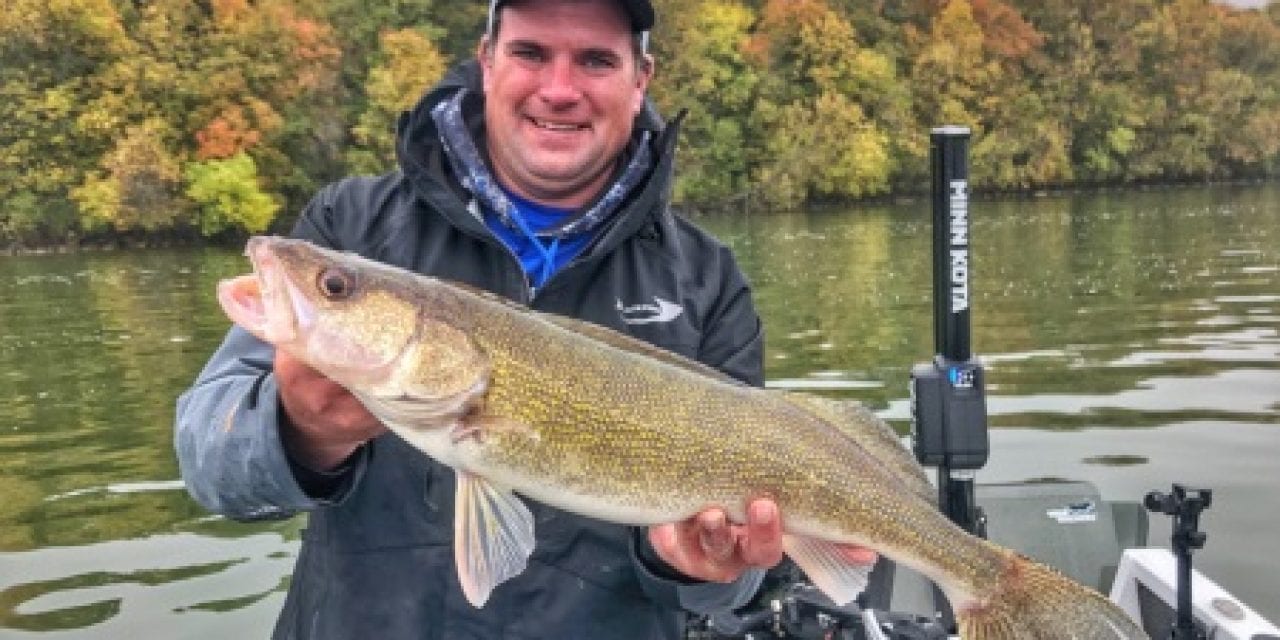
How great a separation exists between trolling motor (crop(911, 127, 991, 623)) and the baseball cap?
1.73 meters

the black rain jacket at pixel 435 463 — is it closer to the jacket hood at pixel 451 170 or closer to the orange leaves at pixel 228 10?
the jacket hood at pixel 451 170

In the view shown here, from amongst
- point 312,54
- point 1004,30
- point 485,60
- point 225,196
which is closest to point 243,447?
point 485,60

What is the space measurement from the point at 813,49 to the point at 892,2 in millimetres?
10621

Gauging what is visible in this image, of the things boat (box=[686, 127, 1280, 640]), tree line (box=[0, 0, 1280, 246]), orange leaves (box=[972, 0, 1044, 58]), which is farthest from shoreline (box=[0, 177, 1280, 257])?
boat (box=[686, 127, 1280, 640])

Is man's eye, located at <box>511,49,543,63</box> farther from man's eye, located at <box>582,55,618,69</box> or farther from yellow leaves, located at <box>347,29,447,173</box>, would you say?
yellow leaves, located at <box>347,29,447,173</box>

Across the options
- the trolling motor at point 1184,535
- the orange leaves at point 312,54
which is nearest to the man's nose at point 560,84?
the trolling motor at point 1184,535

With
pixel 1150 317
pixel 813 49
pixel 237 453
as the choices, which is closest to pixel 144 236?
pixel 813 49

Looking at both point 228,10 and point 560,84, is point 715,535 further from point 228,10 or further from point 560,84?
point 228,10

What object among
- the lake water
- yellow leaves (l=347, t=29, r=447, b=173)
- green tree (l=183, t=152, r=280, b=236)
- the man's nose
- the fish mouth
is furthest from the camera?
yellow leaves (l=347, t=29, r=447, b=173)

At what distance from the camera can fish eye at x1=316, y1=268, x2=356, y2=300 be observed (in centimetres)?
250

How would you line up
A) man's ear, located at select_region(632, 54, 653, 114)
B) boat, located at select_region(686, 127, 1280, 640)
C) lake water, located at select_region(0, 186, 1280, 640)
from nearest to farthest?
man's ear, located at select_region(632, 54, 653, 114) → boat, located at select_region(686, 127, 1280, 640) → lake water, located at select_region(0, 186, 1280, 640)

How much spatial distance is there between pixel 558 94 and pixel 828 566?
4.62 ft

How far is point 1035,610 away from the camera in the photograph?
3.04 m

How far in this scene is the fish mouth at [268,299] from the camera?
2418 mm
